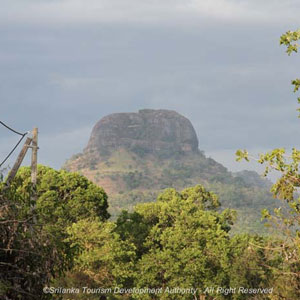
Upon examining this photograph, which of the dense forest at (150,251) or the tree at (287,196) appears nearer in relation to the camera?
the tree at (287,196)

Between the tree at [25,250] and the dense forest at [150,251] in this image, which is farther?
the dense forest at [150,251]

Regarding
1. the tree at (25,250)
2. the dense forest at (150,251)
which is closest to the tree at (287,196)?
the tree at (25,250)

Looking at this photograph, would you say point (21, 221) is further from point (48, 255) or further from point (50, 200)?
point (50, 200)

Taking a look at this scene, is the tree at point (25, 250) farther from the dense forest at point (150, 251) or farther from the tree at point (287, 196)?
the dense forest at point (150, 251)

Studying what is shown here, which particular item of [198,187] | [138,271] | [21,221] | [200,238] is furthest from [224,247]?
[21,221]

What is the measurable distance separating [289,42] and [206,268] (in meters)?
43.4

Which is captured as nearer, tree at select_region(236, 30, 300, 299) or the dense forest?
tree at select_region(236, 30, 300, 299)

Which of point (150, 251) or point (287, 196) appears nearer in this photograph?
point (287, 196)

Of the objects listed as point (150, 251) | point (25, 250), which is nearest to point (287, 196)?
point (25, 250)

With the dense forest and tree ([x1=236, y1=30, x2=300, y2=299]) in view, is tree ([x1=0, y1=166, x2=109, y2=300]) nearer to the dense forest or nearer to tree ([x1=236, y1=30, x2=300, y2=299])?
tree ([x1=236, y1=30, x2=300, y2=299])

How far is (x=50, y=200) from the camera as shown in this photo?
204 ft

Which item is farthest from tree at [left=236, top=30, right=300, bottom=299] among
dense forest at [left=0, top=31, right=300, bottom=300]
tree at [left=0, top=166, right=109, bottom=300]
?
dense forest at [left=0, top=31, right=300, bottom=300]

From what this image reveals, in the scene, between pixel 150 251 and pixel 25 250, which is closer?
pixel 25 250

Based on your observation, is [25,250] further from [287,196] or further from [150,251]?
[150,251]
